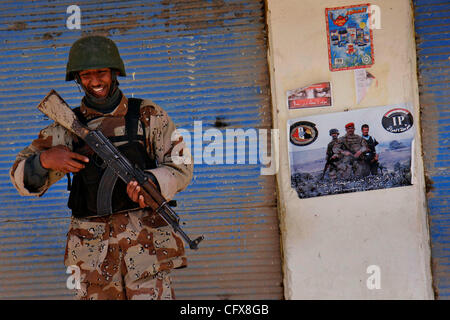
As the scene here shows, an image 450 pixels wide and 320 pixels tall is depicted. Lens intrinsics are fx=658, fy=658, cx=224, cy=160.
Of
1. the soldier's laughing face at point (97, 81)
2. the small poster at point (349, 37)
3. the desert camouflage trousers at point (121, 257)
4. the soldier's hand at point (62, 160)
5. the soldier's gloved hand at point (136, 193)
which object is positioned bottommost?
the desert camouflage trousers at point (121, 257)

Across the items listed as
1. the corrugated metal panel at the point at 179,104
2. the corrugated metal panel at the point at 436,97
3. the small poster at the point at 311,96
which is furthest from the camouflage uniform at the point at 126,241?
the corrugated metal panel at the point at 436,97

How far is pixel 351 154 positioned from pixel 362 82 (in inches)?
21.6

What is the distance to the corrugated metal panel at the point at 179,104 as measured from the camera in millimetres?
5137

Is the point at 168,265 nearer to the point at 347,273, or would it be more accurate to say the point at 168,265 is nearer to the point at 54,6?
the point at 347,273

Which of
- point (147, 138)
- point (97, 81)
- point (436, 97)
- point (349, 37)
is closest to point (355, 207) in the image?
point (436, 97)

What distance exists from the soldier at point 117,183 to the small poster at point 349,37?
1805 mm

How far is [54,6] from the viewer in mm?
5238

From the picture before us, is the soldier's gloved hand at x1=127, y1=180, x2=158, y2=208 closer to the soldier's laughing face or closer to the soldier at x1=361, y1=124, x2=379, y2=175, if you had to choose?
the soldier's laughing face

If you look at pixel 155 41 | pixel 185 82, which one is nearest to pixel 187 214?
pixel 185 82

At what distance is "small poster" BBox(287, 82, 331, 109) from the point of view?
4.99 metres

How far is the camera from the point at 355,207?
497cm

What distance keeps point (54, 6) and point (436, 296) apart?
147 inches

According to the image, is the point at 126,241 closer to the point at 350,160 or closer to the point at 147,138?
the point at 147,138

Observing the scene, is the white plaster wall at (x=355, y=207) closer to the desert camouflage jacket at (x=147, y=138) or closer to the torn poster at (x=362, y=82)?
the torn poster at (x=362, y=82)
